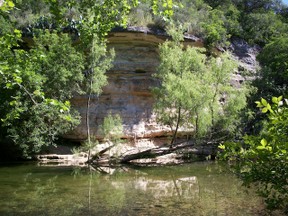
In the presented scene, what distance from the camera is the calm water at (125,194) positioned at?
816 centimetres

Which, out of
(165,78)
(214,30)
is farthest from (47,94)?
(214,30)

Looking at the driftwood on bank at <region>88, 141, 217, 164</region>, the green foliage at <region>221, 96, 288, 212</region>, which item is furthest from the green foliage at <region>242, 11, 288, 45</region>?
the green foliage at <region>221, 96, 288, 212</region>

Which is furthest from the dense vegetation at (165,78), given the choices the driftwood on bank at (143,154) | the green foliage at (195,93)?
the driftwood on bank at (143,154)

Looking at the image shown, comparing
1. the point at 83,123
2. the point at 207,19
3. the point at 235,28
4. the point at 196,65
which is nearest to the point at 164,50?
the point at 196,65

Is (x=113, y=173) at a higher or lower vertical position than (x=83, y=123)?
lower

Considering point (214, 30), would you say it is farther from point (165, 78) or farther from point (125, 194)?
point (125, 194)

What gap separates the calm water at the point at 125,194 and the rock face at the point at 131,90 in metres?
8.45

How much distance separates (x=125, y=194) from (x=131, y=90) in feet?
47.7

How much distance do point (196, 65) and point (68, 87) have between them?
7702mm

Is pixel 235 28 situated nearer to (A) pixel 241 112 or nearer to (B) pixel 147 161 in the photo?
(A) pixel 241 112

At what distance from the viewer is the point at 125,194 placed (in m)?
10.3

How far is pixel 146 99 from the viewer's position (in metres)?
24.6

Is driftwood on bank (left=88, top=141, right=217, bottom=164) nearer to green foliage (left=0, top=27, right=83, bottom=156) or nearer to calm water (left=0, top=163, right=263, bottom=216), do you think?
green foliage (left=0, top=27, right=83, bottom=156)

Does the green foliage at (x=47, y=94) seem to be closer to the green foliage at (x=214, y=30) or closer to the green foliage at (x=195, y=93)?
the green foliage at (x=195, y=93)
